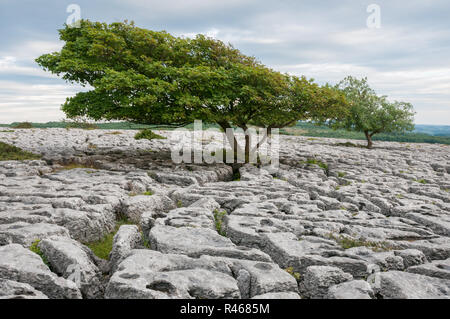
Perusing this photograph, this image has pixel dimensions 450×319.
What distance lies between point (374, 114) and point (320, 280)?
38.2 meters

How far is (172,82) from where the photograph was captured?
1844cm

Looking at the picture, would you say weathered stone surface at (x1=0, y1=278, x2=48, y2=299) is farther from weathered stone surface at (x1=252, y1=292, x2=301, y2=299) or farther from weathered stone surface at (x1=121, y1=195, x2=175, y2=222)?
weathered stone surface at (x1=121, y1=195, x2=175, y2=222)

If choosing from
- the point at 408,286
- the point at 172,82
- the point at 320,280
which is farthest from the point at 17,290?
the point at 172,82

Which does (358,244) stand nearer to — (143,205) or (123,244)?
(123,244)

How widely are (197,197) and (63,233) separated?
4442mm

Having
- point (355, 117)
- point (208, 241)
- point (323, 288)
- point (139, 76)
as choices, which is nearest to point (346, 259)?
point (323, 288)

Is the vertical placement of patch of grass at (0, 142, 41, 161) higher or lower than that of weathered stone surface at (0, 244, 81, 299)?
higher

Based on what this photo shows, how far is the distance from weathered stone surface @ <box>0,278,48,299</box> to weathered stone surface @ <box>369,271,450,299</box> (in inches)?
200

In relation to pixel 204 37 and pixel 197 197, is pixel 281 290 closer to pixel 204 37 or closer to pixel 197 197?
pixel 197 197

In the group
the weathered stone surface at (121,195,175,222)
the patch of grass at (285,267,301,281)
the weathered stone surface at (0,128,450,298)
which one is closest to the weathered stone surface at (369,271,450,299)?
the weathered stone surface at (0,128,450,298)

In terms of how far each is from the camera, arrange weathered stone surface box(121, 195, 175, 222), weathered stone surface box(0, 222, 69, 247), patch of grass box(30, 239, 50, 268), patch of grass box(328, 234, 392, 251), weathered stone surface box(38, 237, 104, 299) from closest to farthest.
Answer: weathered stone surface box(38, 237, 104, 299) → patch of grass box(30, 239, 50, 268) → weathered stone surface box(0, 222, 69, 247) → patch of grass box(328, 234, 392, 251) → weathered stone surface box(121, 195, 175, 222)

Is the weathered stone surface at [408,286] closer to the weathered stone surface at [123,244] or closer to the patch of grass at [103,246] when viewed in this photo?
the weathered stone surface at [123,244]

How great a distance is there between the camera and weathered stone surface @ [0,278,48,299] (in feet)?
15.4

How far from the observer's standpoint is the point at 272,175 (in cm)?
1775
